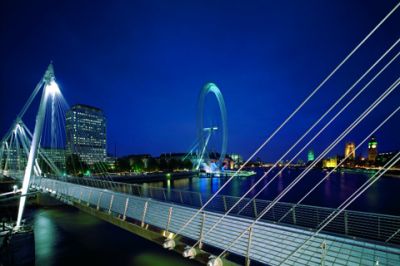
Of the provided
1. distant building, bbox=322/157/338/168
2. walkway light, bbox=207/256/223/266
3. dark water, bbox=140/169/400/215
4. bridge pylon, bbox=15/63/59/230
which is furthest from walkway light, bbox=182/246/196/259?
distant building, bbox=322/157/338/168

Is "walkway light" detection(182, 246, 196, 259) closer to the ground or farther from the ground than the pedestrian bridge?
closer to the ground

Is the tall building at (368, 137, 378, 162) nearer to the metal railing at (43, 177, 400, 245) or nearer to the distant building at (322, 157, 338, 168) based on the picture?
the distant building at (322, 157, 338, 168)

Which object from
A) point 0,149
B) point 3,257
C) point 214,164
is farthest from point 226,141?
point 3,257

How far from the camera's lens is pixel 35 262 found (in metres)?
11.6

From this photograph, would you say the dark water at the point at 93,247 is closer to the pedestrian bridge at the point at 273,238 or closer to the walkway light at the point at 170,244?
the pedestrian bridge at the point at 273,238

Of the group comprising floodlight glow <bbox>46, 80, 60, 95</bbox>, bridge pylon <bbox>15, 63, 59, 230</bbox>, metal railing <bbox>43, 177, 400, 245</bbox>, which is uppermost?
floodlight glow <bbox>46, 80, 60, 95</bbox>

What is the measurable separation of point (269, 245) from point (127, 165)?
112m

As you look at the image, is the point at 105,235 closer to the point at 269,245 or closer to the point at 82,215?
the point at 82,215

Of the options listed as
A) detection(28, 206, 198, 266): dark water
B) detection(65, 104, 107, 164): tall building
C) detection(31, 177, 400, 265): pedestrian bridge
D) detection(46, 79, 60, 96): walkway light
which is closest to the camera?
detection(31, 177, 400, 265): pedestrian bridge

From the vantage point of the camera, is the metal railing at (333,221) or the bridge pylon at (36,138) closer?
the metal railing at (333,221)

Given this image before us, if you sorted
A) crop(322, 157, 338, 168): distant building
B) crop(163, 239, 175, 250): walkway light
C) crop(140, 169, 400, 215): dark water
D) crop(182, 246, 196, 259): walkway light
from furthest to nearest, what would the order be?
crop(322, 157, 338, 168): distant building, crop(140, 169, 400, 215): dark water, crop(163, 239, 175, 250): walkway light, crop(182, 246, 196, 259): walkway light

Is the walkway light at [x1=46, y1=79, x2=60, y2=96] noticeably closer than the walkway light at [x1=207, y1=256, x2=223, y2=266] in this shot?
No

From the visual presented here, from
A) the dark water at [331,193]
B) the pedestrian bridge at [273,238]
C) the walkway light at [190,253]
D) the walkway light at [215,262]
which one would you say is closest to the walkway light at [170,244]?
the pedestrian bridge at [273,238]

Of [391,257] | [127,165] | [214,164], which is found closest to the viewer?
[391,257]
